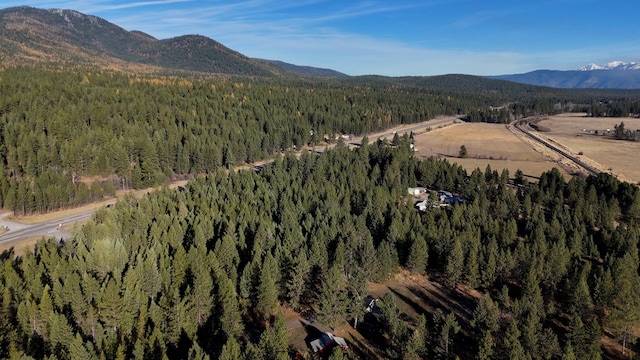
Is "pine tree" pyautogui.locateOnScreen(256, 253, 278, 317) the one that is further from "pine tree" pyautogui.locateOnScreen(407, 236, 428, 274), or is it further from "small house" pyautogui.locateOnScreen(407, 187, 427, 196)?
"small house" pyautogui.locateOnScreen(407, 187, 427, 196)

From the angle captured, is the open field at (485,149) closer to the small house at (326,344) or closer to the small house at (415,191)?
the small house at (415,191)

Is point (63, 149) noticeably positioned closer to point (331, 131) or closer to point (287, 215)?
point (287, 215)

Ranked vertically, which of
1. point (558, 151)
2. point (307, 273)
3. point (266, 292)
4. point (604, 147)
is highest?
point (604, 147)

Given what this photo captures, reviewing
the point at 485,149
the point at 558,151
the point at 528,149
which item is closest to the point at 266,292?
the point at 485,149

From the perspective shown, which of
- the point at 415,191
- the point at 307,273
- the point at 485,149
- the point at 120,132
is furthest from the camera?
the point at 485,149

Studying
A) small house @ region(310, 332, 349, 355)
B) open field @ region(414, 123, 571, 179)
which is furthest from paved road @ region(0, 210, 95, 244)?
open field @ region(414, 123, 571, 179)

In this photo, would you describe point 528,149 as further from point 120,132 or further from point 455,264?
point 120,132
